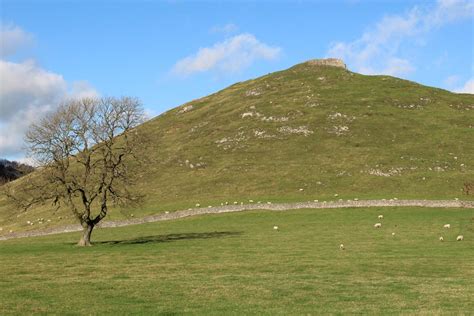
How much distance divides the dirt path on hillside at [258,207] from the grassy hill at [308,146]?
5920mm

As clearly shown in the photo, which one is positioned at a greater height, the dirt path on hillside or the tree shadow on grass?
the dirt path on hillside

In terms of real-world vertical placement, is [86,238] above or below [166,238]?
above

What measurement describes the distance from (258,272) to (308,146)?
277ft

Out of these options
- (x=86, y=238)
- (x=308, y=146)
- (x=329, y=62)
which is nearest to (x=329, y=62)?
(x=329, y=62)

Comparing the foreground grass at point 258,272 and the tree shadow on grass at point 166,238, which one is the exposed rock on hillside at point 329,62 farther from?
the tree shadow on grass at point 166,238

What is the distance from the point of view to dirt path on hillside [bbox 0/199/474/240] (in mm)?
70750

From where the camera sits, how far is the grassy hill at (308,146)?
8933cm

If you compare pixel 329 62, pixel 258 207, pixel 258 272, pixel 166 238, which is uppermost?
pixel 329 62

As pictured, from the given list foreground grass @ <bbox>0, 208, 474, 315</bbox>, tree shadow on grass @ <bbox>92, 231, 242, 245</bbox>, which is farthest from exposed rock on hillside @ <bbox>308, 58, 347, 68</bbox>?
tree shadow on grass @ <bbox>92, 231, 242, 245</bbox>

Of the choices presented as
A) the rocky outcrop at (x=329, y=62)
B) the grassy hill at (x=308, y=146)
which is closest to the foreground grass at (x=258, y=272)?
the grassy hill at (x=308, y=146)

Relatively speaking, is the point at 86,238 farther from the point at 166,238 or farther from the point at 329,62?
the point at 329,62

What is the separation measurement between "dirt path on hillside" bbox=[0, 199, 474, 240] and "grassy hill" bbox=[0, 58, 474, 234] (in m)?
5.92

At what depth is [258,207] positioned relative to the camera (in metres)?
76.6

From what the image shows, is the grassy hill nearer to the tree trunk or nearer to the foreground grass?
the tree trunk
